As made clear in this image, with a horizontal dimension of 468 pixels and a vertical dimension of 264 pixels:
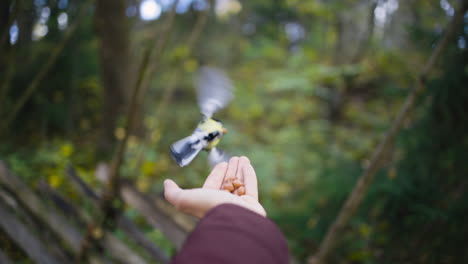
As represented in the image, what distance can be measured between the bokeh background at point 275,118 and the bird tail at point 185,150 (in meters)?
0.93

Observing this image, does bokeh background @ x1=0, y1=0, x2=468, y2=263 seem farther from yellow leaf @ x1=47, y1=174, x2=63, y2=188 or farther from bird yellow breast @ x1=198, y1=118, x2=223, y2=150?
bird yellow breast @ x1=198, y1=118, x2=223, y2=150

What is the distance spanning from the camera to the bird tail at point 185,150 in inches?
33.8

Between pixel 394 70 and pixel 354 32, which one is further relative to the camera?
pixel 354 32

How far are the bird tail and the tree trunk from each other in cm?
310

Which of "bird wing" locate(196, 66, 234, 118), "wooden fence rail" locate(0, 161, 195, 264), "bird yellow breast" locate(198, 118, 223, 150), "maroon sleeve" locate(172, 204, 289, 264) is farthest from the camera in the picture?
"wooden fence rail" locate(0, 161, 195, 264)

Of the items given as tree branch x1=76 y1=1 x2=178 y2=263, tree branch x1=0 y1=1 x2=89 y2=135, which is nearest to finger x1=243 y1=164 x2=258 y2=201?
tree branch x1=76 y1=1 x2=178 y2=263

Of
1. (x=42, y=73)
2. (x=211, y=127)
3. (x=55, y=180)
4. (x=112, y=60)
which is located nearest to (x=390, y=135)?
(x=211, y=127)

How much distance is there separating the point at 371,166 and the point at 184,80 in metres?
4.65

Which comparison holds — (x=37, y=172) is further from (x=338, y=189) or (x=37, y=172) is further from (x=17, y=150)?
(x=338, y=189)

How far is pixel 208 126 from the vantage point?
3.22 feet

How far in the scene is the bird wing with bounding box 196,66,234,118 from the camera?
3.59 feet

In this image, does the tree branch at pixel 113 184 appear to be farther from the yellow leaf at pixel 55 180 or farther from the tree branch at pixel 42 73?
the yellow leaf at pixel 55 180

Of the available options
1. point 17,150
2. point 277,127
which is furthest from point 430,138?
point 17,150

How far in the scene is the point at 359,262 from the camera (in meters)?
2.93
